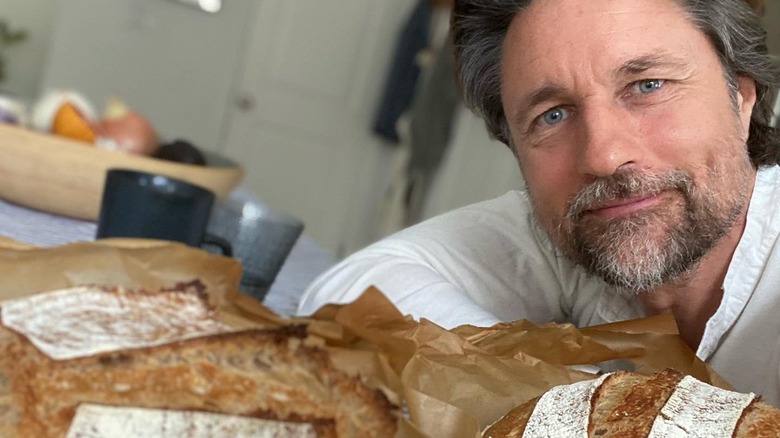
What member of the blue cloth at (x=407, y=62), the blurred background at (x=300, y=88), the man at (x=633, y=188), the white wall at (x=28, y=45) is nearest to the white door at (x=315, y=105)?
the blurred background at (x=300, y=88)

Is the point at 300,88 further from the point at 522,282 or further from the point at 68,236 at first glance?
the point at 522,282

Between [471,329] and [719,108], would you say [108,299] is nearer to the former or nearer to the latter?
[471,329]

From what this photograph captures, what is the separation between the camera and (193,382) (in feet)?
1.75

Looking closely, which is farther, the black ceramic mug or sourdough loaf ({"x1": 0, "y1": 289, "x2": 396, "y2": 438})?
the black ceramic mug

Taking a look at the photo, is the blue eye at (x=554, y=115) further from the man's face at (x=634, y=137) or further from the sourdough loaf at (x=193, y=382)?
the sourdough loaf at (x=193, y=382)

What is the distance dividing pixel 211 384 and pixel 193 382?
0.4 inches

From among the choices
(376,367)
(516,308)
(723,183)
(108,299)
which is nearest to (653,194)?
(723,183)

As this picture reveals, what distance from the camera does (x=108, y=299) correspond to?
62cm

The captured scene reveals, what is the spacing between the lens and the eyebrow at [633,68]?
853mm

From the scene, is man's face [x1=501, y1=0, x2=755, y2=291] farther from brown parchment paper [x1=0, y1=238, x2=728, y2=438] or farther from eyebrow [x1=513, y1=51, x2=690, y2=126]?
brown parchment paper [x1=0, y1=238, x2=728, y2=438]

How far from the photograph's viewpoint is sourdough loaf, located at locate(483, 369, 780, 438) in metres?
0.47

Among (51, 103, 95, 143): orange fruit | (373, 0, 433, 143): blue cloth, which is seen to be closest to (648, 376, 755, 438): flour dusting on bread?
(51, 103, 95, 143): orange fruit

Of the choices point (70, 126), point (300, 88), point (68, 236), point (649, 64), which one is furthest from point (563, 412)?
point (300, 88)

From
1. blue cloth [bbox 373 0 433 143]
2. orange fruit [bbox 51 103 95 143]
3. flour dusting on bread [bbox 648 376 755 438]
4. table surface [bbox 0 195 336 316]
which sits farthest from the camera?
blue cloth [bbox 373 0 433 143]
